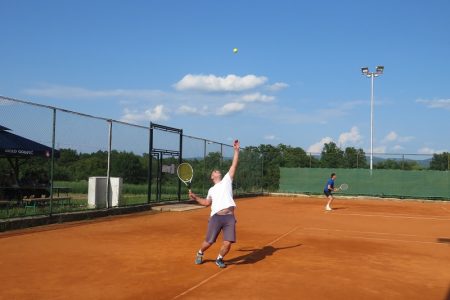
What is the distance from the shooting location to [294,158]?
37.2m

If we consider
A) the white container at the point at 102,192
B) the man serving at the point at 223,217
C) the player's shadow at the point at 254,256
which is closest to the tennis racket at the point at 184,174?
the man serving at the point at 223,217

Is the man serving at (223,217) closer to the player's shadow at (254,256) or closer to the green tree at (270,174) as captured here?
the player's shadow at (254,256)

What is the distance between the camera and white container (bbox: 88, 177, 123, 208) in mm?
15672

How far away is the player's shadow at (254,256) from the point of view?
849cm

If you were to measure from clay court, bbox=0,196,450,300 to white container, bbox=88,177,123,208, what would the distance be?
1.62 metres

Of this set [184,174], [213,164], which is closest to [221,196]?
[184,174]

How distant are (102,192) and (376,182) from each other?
20067mm

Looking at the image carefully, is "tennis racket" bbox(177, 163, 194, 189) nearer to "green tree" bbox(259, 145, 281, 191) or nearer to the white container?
the white container

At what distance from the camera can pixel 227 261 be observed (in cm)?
848

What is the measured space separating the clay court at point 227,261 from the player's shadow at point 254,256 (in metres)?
0.02

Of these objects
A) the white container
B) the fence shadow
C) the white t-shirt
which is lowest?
the fence shadow

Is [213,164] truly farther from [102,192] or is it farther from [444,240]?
[444,240]

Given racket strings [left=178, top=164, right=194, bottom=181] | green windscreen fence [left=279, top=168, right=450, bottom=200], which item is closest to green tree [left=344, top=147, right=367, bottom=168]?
green windscreen fence [left=279, top=168, right=450, bottom=200]

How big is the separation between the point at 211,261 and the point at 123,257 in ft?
5.24
